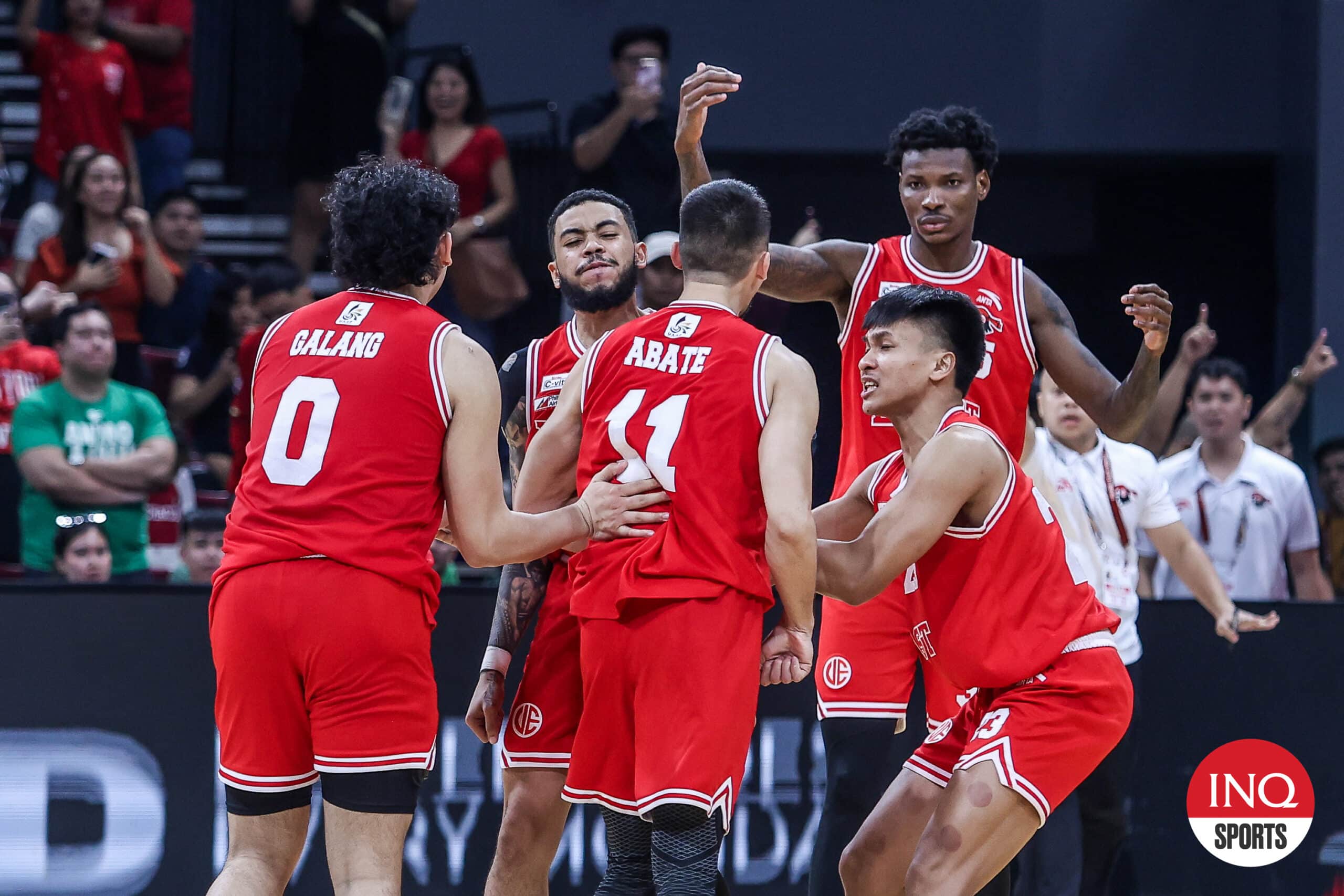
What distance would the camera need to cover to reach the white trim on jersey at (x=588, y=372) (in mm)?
4148

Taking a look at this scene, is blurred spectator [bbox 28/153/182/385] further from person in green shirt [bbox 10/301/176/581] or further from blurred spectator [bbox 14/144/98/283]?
person in green shirt [bbox 10/301/176/581]

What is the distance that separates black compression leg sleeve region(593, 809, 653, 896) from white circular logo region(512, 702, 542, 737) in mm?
517

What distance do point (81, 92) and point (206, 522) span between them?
11.7ft

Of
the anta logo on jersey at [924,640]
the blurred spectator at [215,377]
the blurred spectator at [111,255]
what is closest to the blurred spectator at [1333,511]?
the anta logo on jersey at [924,640]

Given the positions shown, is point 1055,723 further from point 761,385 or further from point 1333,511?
point 1333,511

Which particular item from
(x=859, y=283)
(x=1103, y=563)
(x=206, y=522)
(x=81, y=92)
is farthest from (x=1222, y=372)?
(x=81, y=92)

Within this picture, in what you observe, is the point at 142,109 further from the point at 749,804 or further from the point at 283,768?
the point at 283,768

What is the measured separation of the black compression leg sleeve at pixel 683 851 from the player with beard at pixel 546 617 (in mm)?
736

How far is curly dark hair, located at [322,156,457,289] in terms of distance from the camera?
3992mm

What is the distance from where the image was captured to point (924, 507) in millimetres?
3947

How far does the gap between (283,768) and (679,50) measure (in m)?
8.32

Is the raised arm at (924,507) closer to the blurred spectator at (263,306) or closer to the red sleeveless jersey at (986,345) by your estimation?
the red sleeveless jersey at (986,345)

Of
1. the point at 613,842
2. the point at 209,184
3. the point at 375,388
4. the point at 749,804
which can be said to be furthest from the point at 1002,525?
the point at 209,184

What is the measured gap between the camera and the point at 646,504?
3.95 meters
